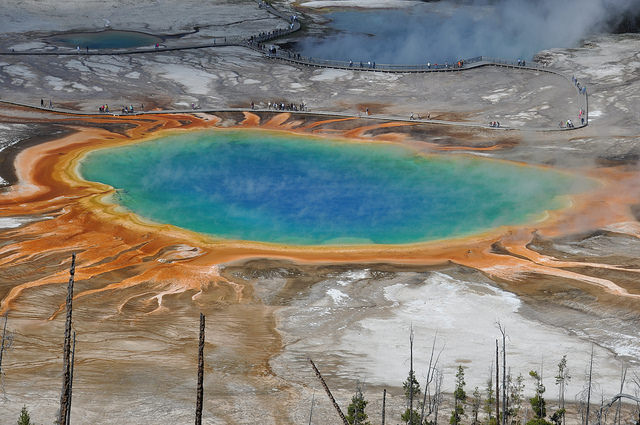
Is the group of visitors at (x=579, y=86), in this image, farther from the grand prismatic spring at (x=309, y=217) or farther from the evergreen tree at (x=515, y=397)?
the evergreen tree at (x=515, y=397)

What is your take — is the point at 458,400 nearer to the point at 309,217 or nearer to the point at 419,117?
the point at 309,217

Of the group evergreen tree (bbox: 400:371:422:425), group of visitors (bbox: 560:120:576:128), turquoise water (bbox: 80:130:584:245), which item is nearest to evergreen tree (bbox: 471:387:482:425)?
evergreen tree (bbox: 400:371:422:425)

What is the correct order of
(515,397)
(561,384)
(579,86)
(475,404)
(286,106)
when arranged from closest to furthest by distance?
1. (515,397)
2. (475,404)
3. (561,384)
4. (286,106)
5. (579,86)

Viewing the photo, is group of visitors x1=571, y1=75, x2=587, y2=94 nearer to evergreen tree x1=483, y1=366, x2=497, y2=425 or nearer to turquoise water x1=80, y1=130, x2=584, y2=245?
turquoise water x1=80, y1=130, x2=584, y2=245

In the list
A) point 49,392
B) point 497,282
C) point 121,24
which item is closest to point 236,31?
point 121,24

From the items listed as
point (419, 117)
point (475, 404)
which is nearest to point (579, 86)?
point (419, 117)

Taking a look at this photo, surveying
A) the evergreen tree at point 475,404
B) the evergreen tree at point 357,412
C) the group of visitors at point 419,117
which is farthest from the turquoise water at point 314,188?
the evergreen tree at point 357,412

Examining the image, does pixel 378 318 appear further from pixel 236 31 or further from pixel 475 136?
pixel 236 31

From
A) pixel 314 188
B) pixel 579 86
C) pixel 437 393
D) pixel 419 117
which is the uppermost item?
pixel 579 86
